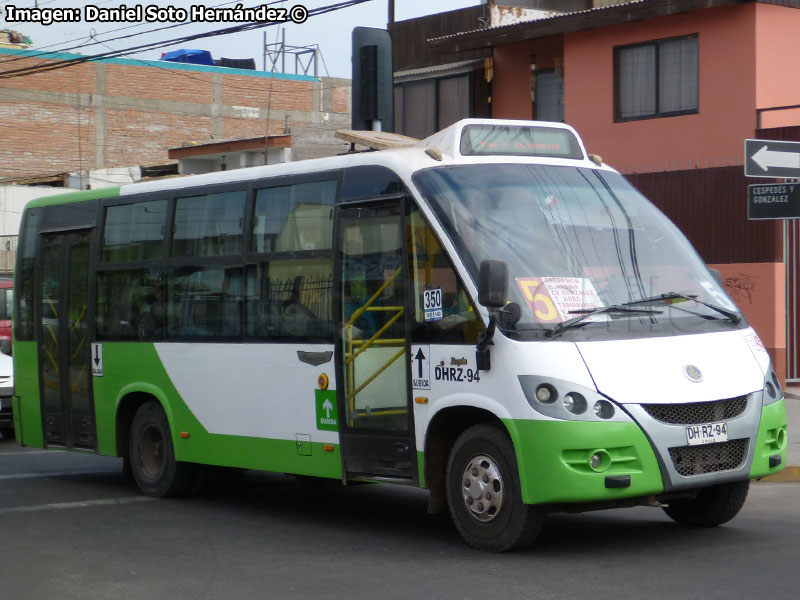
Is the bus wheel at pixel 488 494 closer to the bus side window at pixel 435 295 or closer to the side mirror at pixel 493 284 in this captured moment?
the bus side window at pixel 435 295

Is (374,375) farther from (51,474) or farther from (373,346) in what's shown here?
(51,474)

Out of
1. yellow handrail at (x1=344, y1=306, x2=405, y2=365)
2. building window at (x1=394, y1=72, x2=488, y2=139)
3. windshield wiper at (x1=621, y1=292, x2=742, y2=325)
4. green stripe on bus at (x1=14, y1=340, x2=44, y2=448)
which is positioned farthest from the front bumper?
building window at (x1=394, y1=72, x2=488, y2=139)

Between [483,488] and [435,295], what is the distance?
1.38 meters

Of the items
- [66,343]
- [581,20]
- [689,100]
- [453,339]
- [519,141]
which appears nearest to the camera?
[453,339]

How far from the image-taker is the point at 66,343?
42.2 ft

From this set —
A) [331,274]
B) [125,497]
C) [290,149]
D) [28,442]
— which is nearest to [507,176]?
[331,274]

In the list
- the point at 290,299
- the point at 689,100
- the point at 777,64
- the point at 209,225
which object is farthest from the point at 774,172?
the point at 689,100

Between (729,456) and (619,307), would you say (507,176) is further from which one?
(729,456)

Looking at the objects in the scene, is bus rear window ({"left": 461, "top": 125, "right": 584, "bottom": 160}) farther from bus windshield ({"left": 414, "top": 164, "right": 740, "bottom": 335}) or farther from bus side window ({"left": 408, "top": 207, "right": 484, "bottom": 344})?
bus side window ({"left": 408, "top": 207, "right": 484, "bottom": 344})

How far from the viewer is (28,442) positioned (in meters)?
13.4

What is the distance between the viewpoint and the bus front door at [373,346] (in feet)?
29.7

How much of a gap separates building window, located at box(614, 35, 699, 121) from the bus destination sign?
10.5 metres

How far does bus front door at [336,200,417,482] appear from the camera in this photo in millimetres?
9062

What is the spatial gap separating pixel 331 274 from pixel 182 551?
2.35 metres
